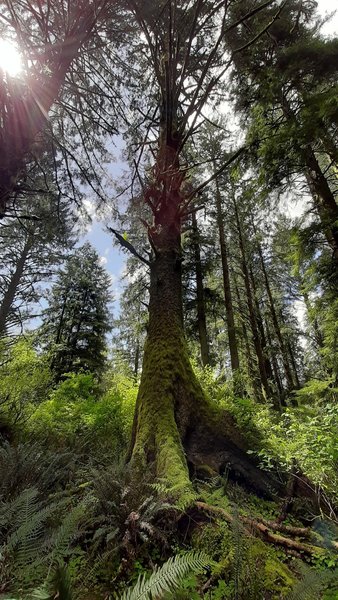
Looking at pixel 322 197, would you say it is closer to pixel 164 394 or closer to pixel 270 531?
pixel 164 394

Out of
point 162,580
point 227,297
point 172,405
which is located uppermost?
point 227,297

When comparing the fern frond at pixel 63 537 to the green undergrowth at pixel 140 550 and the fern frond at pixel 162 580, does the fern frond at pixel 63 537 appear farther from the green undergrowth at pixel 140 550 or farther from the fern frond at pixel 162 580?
the fern frond at pixel 162 580

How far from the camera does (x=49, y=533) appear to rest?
2004 mm

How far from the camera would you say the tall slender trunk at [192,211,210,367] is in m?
11.4

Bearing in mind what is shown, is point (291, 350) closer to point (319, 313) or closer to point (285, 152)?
point (319, 313)

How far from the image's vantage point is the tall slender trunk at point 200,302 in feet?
37.5

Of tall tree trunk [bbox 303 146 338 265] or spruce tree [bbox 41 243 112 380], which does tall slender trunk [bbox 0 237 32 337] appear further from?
tall tree trunk [bbox 303 146 338 265]

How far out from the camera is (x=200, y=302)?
12.6 metres

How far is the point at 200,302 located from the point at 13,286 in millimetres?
8619

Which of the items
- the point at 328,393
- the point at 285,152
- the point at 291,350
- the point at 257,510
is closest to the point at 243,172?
the point at 285,152

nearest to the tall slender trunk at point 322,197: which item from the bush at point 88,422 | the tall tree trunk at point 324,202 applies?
the tall tree trunk at point 324,202

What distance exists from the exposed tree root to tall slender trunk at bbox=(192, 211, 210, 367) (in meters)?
8.74

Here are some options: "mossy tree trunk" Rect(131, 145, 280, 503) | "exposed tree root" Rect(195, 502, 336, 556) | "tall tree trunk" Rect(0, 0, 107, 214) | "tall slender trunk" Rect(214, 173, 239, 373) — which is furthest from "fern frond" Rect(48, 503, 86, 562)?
"tall slender trunk" Rect(214, 173, 239, 373)

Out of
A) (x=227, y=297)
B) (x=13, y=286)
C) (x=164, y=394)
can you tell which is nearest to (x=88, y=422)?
(x=164, y=394)
